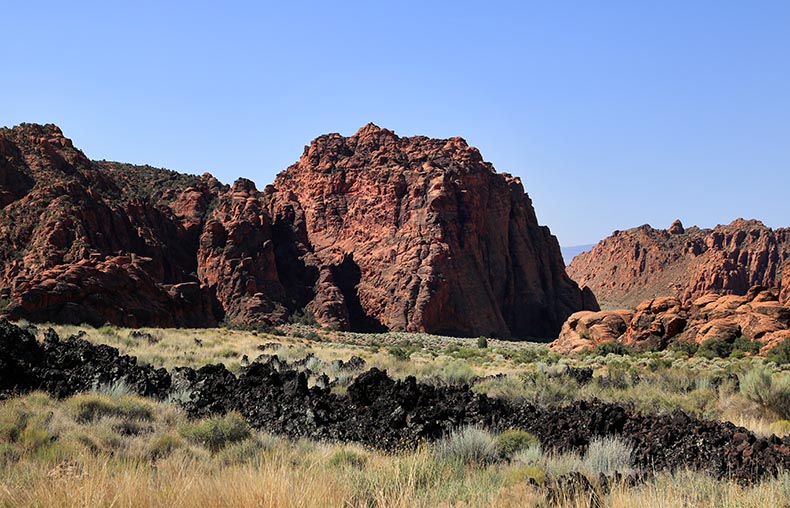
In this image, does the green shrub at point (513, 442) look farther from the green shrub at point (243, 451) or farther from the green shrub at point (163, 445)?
the green shrub at point (163, 445)

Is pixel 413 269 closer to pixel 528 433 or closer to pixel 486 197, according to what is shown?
pixel 486 197

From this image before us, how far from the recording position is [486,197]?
248ft

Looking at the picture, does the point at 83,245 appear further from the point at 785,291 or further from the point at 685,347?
the point at 785,291

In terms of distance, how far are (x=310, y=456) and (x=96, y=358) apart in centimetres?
888

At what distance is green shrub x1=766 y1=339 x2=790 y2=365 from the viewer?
2541 centimetres

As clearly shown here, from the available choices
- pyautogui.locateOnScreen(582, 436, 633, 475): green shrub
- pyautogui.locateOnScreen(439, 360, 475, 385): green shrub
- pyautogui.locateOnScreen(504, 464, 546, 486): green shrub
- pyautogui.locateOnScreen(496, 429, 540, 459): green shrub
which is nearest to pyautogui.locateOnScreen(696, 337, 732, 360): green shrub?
pyautogui.locateOnScreen(439, 360, 475, 385): green shrub

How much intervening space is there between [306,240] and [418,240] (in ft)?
49.7

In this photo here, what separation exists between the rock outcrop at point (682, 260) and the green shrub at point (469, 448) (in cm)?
9955

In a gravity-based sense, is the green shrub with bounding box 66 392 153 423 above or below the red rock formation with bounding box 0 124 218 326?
below

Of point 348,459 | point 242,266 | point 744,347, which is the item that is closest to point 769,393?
point 348,459

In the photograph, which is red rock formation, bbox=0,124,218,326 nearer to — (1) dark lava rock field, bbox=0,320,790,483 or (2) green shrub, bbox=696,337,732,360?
(1) dark lava rock field, bbox=0,320,790,483

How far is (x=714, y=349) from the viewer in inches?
1166

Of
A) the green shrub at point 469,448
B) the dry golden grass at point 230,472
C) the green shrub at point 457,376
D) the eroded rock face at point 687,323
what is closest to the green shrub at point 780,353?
the eroded rock face at point 687,323

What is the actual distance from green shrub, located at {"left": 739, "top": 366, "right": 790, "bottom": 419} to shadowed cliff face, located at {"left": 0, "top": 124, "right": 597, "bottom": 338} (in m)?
33.2
